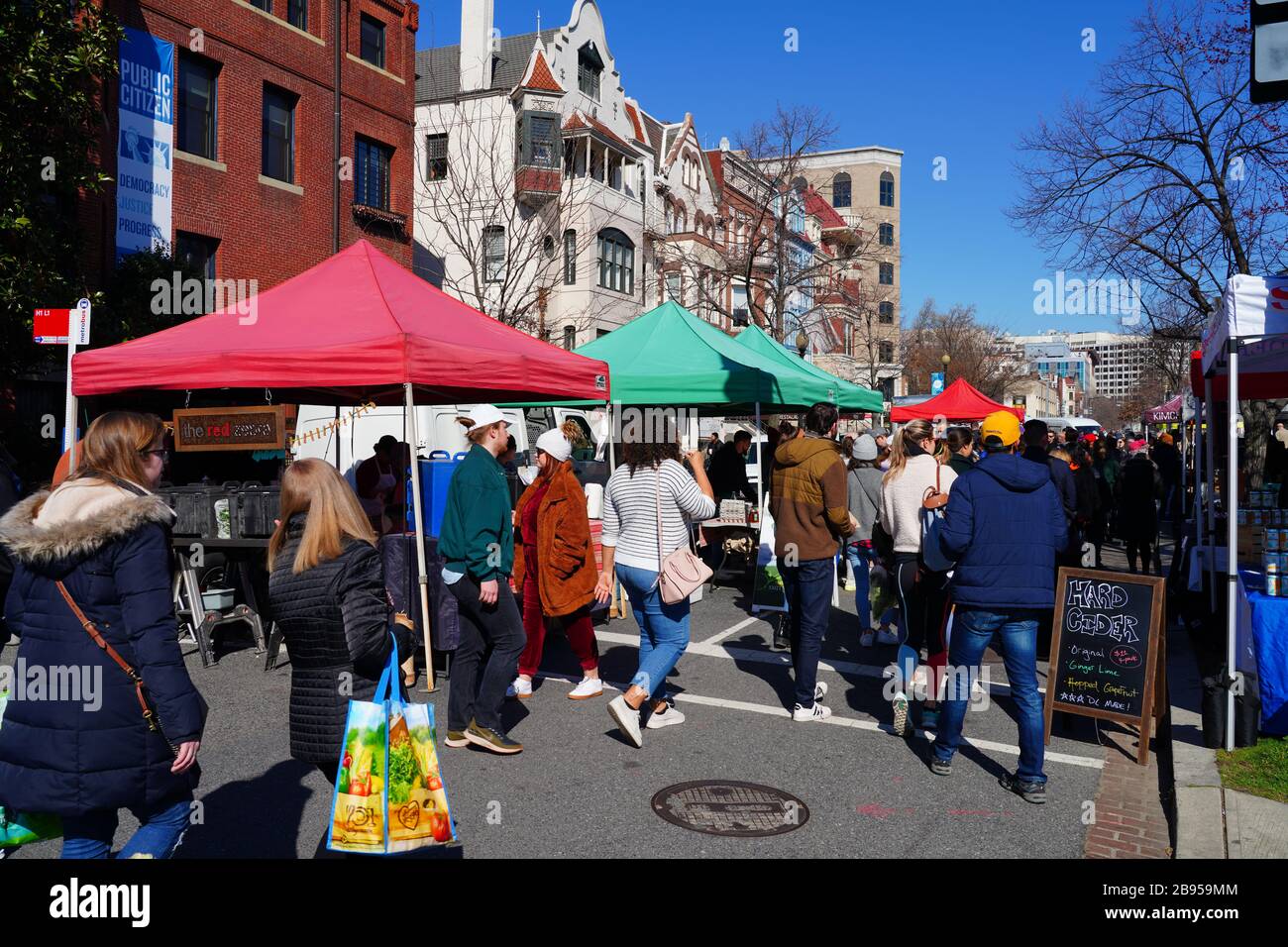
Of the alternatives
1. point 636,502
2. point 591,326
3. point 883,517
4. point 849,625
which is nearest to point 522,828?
point 636,502

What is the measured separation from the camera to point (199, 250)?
1953 cm

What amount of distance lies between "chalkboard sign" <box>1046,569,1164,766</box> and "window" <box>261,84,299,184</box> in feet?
64.2

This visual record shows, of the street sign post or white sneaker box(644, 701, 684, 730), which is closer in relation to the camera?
the street sign post

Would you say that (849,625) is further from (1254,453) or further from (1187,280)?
(1187,280)

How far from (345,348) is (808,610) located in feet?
12.4

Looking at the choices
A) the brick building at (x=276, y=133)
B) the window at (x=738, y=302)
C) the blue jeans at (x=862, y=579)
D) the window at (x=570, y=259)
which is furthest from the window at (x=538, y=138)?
the blue jeans at (x=862, y=579)

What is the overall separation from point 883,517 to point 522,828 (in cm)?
399

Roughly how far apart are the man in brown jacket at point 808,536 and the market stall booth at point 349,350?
2.55m

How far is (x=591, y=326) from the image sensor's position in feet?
113

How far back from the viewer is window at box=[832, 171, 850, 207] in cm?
8188

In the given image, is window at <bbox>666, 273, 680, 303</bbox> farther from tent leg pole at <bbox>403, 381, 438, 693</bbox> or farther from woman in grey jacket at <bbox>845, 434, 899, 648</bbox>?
tent leg pole at <bbox>403, 381, 438, 693</bbox>

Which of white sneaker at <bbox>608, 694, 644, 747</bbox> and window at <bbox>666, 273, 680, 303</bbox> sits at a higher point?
window at <bbox>666, 273, 680, 303</bbox>

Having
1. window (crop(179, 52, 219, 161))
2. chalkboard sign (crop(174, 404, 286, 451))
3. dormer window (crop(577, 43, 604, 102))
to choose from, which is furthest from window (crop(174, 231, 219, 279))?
dormer window (crop(577, 43, 604, 102))

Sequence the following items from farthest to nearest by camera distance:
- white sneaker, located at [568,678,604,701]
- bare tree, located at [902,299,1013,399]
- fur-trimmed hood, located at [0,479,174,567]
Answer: bare tree, located at [902,299,1013,399] → white sneaker, located at [568,678,604,701] → fur-trimmed hood, located at [0,479,174,567]
